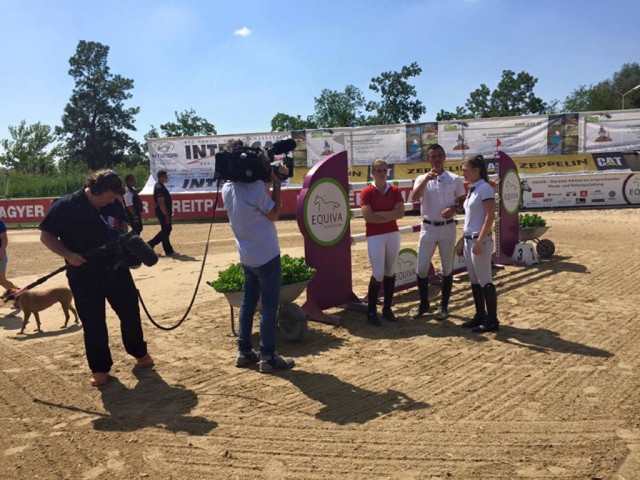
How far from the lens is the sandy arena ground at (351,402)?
333 centimetres

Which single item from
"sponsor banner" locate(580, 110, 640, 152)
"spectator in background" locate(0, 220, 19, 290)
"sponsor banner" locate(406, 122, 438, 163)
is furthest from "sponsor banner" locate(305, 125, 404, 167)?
"spectator in background" locate(0, 220, 19, 290)

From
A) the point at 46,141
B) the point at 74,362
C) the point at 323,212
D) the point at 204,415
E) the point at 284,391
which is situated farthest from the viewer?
the point at 46,141

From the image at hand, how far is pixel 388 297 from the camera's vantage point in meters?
6.62

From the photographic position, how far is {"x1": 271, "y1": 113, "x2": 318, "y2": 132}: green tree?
2296 inches

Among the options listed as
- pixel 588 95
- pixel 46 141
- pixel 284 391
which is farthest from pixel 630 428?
pixel 588 95

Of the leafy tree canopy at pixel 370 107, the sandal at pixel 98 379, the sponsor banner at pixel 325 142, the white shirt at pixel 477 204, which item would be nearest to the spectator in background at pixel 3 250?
the sandal at pixel 98 379

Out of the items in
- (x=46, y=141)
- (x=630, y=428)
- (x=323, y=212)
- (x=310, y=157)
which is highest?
(x=46, y=141)

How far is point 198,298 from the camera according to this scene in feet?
27.0

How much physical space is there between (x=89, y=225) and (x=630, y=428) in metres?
4.33

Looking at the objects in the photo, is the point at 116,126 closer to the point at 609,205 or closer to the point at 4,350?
the point at 609,205

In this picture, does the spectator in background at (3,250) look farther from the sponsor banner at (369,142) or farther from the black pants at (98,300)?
the sponsor banner at (369,142)

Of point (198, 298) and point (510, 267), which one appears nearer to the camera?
point (198, 298)

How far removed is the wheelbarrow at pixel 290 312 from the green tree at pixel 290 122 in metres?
53.2

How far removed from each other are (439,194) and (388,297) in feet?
4.48
